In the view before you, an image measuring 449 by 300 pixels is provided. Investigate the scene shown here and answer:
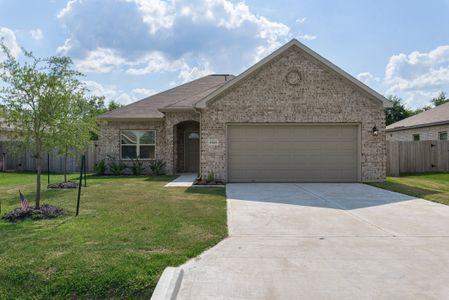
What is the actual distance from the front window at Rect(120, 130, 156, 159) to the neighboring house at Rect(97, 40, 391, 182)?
17.5 feet

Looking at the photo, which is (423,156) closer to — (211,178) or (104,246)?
(211,178)

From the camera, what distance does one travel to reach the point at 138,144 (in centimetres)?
1836

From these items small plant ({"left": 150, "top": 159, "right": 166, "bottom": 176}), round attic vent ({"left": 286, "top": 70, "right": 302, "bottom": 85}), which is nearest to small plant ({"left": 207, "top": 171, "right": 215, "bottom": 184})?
round attic vent ({"left": 286, "top": 70, "right": 302, "bottom": 85})

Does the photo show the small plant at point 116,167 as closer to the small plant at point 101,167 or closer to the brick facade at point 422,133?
the small plant at point 101,167

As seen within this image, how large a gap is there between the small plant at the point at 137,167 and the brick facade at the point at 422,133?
57.8 ft

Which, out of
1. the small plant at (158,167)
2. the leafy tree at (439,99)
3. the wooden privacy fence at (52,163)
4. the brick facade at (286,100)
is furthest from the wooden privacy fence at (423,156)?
the leafy tree at (439,99)

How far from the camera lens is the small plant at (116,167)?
1781 cm

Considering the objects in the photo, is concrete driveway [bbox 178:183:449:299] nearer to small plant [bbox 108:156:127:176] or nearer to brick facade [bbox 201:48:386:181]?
brick facade [bbox 201:48:386:181]

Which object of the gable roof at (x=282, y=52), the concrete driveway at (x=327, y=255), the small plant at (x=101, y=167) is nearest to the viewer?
the concrete driveway at (x=327, y=255)

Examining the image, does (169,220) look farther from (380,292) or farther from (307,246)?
(380,292)

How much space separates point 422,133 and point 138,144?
59.9 feet

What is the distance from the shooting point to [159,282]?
382 centimetres

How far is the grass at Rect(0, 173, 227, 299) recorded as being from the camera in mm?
3879

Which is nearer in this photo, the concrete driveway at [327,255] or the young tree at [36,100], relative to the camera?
the concrete driveway at [327,255]
